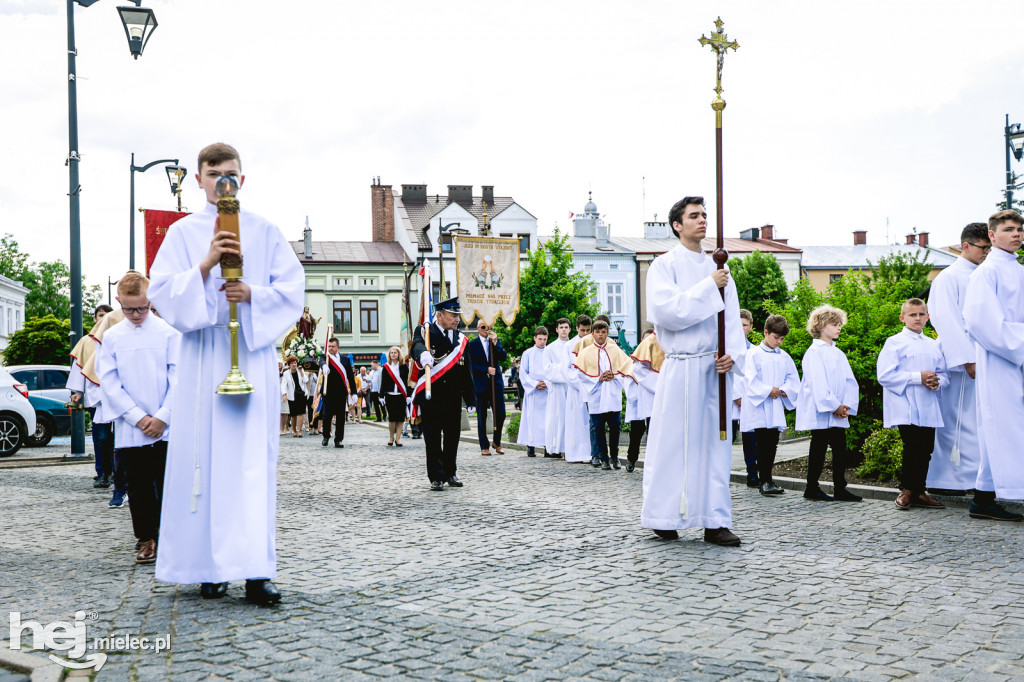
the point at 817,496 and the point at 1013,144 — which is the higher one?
the point at 1013,144

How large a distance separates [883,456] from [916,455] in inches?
65.8

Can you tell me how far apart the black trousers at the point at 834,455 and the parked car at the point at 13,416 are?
13960mm

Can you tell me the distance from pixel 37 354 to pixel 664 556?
41.2 meters

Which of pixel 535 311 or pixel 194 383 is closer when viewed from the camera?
pixel 194 383

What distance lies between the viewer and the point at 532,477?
12.0 metres

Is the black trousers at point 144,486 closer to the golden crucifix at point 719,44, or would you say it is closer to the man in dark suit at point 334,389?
the golden crucifix at point 719,44

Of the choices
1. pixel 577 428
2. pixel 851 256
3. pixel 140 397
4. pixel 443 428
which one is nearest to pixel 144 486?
pixel 140 397

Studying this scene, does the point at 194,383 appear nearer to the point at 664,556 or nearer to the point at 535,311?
the point at 664,556

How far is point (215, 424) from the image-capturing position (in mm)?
4848

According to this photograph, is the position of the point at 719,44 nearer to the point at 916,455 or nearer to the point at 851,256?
the point at 916,455

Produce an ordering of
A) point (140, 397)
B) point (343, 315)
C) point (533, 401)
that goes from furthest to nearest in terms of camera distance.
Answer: point (343, 315) < point (533, 401) < point (140, 397)

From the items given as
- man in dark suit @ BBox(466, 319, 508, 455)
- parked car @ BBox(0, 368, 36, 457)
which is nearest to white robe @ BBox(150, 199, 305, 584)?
man in dark suit @ BBox(466, 319, 508, 455)

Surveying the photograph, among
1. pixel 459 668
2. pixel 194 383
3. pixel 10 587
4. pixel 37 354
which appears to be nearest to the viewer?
pixel 459 668

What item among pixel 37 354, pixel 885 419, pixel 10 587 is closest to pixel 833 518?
pixel 885 419
